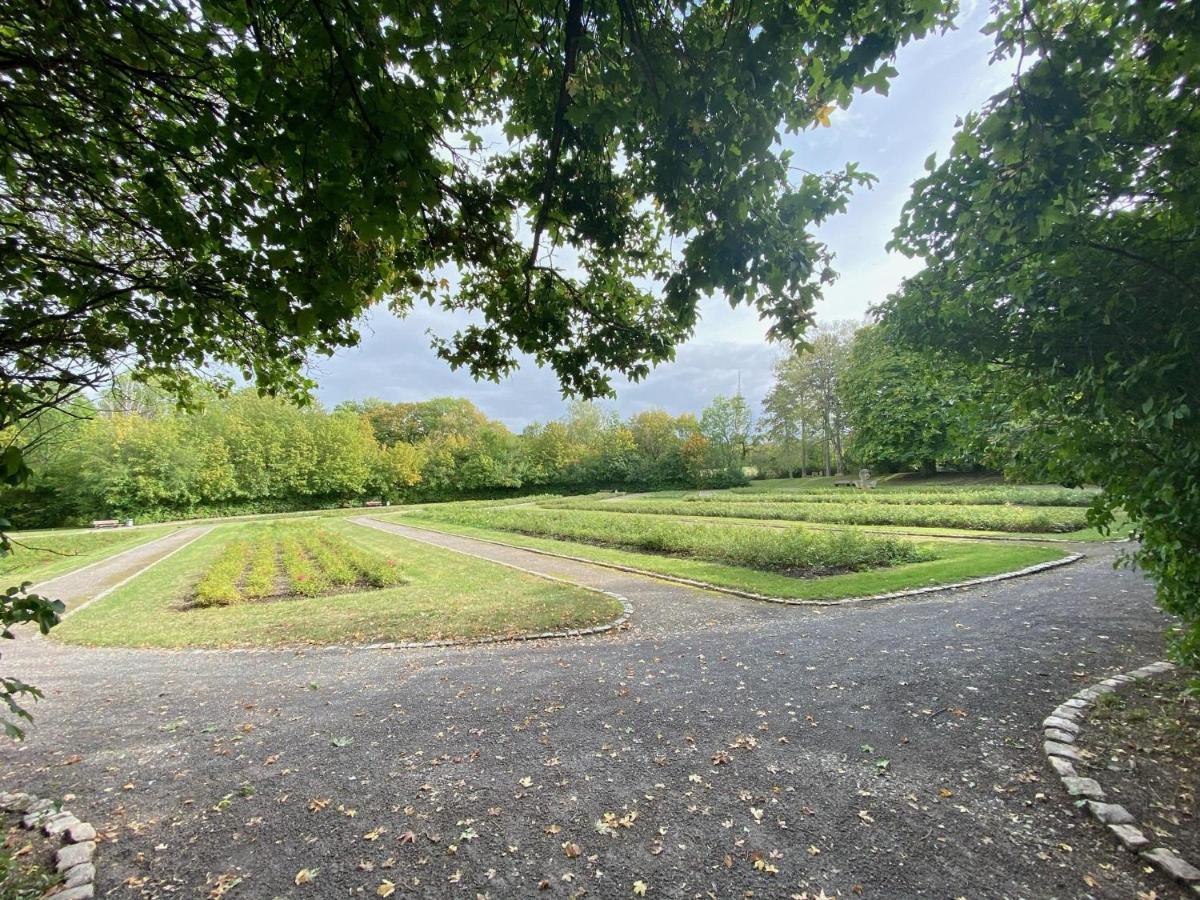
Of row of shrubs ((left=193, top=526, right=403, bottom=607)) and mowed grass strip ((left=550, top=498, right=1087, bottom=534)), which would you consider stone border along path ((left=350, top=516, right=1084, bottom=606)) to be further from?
row of shrubs ((left=193, top=526, right=403, bottom=607))

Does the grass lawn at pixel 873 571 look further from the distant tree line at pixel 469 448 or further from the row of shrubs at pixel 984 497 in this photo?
the distant tree line at pixel 469 448

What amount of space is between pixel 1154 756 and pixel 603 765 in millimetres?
3737

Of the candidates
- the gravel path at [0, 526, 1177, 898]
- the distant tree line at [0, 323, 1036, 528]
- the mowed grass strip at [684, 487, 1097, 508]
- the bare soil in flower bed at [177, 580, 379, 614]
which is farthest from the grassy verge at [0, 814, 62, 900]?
the distant tree line at [0, 323, 1036, 528]

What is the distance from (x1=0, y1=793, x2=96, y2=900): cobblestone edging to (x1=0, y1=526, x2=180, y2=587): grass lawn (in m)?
10.4

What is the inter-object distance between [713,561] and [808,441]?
143 feet

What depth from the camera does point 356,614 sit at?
8.38 metres

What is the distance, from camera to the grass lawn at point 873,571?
8461mm

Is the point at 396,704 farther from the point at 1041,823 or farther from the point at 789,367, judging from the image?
the point at 789,367

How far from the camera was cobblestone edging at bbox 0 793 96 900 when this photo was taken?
8.54ft

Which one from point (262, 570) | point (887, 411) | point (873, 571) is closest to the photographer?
point (873, 571)

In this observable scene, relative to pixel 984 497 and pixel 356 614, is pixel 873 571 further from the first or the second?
pixel 984 497

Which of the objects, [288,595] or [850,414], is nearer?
[288,595]

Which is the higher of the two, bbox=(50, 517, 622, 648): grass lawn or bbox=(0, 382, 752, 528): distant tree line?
bbox=(0, 382, 752, 528): distant tree line

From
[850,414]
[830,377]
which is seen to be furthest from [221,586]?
[830,377]
